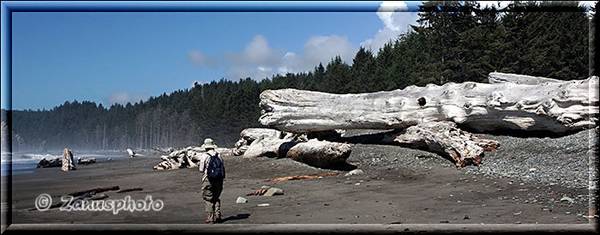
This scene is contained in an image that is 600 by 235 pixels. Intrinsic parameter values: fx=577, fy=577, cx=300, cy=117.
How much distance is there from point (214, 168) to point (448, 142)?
7131mm

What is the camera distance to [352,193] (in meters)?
11.3

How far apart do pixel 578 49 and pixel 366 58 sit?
1831 centimetres

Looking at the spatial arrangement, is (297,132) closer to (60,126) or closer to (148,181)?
(148,181)

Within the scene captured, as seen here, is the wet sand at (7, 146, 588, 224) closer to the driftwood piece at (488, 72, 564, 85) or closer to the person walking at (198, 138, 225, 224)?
the person walking at (198, 138, 225, 224)

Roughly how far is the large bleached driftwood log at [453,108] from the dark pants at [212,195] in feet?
27.5

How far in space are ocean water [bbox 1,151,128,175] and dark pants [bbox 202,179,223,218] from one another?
10.2ft

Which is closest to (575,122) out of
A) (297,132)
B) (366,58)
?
(297,132)

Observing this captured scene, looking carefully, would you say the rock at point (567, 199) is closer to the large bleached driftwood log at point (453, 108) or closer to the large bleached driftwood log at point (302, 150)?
the large bleached driftwood log at point (453, 108)

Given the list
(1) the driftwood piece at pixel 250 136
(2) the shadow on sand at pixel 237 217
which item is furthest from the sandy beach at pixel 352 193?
(1) the driftwood piece at pixel 250 136

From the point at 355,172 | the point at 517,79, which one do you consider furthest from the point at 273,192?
the point at 517,79

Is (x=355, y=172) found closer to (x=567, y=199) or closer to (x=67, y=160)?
(x=567, y=199)

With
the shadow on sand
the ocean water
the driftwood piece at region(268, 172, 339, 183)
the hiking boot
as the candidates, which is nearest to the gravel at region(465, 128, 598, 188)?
the driftwood piece at region(268, 172, 339, 183)

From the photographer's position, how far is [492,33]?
29.2 m

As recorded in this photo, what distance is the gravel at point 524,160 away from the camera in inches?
418
